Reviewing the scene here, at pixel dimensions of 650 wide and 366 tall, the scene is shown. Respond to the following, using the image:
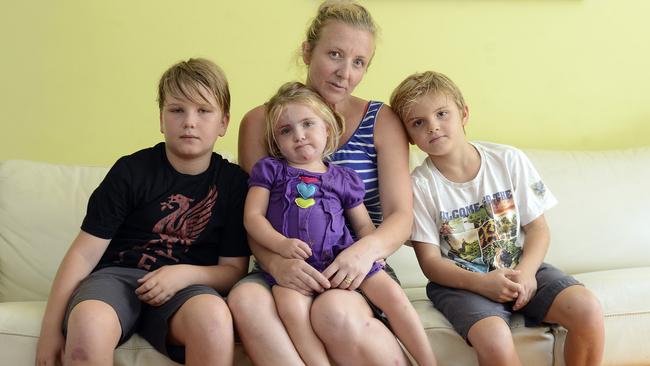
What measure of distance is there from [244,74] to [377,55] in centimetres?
47

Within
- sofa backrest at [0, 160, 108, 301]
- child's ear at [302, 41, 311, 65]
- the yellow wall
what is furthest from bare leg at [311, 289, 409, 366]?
the yellow wall

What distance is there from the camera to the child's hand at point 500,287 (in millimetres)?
1548

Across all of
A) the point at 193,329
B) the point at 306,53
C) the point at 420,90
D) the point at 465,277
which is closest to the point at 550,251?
the point at 465,277

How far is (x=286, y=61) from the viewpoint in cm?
240

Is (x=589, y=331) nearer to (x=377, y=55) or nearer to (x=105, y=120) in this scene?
(x=377, y=55)

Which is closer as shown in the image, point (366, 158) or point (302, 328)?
point (302, 328)

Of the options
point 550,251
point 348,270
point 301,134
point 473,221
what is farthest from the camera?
point 550,251

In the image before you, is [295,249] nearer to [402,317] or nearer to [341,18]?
[402,317]

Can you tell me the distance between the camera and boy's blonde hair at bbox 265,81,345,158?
5.30 feet

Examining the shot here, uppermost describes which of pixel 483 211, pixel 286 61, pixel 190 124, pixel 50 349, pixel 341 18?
pixel 341 18

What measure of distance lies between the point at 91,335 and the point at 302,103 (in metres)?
0.67

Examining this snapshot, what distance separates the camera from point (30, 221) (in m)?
1.98

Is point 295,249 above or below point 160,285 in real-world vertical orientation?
above

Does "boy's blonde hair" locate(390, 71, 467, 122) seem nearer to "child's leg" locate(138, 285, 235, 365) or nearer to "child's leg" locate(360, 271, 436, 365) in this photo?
"child's leg" locate(360, 271, 436, 365)
